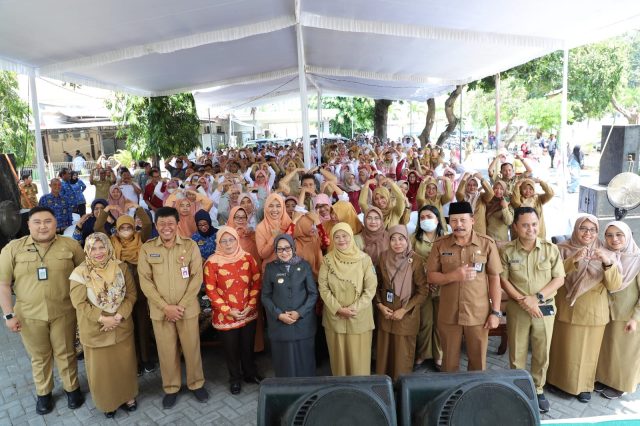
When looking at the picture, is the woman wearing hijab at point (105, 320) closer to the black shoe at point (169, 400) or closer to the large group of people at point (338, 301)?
the large group of people at point (338, 301)

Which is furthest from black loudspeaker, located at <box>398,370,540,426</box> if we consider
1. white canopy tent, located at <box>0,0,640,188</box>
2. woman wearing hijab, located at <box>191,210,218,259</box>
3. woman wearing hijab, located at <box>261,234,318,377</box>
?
white canopy tent, located at <box>0,0,640,188</box>

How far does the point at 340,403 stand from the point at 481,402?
48cm

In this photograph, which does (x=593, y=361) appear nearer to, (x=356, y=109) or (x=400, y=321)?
(x=400, y=321)

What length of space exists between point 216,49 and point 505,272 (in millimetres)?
6619

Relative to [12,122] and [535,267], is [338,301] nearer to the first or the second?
[535,267]

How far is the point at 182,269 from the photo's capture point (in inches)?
130

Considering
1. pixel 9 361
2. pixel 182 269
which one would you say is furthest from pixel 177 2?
pixel 9 361

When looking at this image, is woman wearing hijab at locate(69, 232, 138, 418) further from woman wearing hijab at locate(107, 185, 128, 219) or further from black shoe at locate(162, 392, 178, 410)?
woman wearing hijab at locate(107, 185, 128, 219)

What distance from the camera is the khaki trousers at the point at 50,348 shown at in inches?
129

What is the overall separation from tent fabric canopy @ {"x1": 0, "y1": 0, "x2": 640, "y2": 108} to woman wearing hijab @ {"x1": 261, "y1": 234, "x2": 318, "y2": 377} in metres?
3.47

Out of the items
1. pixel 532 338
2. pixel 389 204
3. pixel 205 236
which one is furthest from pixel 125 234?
pixel 532 338

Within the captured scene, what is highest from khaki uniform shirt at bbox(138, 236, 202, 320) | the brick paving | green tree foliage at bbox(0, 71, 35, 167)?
green tree foliage at bbox(0, 71, 35, 167)

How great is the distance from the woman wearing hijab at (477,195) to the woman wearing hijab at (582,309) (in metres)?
1.37

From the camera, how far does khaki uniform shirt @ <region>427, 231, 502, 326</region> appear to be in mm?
3014
